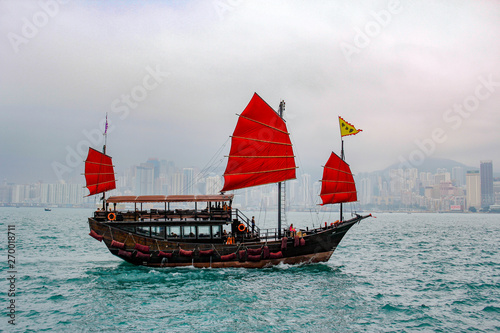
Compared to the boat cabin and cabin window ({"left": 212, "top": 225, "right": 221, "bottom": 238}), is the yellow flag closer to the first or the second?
the boat cabin

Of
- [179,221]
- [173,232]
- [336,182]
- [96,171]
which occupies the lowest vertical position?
[173,232]

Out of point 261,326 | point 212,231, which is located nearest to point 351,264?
point 212,231

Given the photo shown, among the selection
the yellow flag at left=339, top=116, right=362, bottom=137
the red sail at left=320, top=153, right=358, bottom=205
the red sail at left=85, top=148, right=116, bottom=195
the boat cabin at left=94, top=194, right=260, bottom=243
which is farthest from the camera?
the red sail at left=85, top=148, right=116, bottom=195

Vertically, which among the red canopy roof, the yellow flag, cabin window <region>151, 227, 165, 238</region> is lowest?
cabin window <region>151, 227, 165, 238</region>

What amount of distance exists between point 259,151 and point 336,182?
20.4 ft

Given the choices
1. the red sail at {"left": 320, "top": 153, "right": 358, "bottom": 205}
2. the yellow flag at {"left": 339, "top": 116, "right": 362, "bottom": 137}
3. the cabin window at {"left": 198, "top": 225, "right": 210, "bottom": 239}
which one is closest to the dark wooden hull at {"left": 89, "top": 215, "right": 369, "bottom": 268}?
the cabin window at {"left": 198, "top": 225, "right": 210, "bottom": 239}

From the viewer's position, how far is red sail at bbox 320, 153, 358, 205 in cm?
2744

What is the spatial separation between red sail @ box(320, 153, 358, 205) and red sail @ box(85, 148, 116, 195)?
16.5m

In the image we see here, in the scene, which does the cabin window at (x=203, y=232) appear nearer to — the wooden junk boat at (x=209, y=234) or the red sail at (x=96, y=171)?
the wooden junk boat at (x=209, y=234)

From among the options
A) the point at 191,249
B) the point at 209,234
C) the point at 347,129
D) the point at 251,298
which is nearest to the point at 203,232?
the point at 209,234

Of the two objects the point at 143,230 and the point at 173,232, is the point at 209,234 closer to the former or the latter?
the point at 173,232

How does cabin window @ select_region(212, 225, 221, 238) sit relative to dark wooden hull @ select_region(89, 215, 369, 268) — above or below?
above

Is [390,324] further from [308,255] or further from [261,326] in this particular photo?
[308,255]

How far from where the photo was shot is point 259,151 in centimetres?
2664
